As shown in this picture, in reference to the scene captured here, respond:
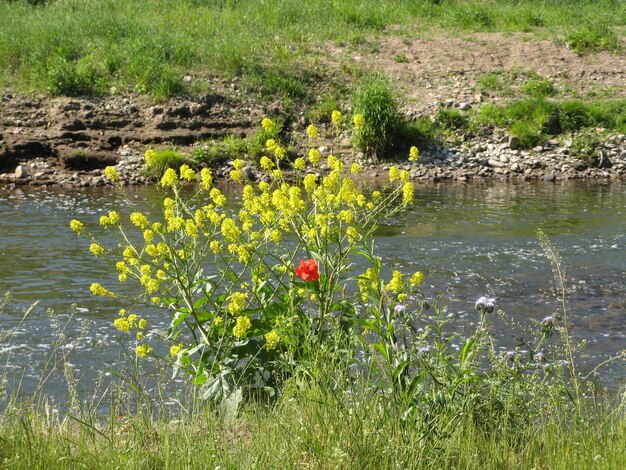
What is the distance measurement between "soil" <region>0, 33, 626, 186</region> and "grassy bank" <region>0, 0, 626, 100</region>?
495mm

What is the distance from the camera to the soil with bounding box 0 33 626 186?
54.4ft

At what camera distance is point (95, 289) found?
4.48m

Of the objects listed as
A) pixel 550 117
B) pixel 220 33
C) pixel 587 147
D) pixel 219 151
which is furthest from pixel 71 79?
pixel 587 147

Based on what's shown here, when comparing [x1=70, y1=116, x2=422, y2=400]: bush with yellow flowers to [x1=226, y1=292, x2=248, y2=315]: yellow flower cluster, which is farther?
[x1=70, y1=116, x2=422, y2=400]: bush with yellow flowers

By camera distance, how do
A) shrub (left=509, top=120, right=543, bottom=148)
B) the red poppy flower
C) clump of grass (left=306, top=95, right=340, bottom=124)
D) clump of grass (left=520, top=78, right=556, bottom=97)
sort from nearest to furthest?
the red poppy flower → shrub (left=509, top=120, right=543, bottom=148) → clump of grass (left=306, top=95, right=340, bottom=124) → clump of grass (left=520, top=78, right=556, bottom=97)

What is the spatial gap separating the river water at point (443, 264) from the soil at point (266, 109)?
143 centimetres

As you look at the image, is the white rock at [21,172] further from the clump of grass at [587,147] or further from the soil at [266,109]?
the clump of grass at [587,147]

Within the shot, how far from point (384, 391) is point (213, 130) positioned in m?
14.4

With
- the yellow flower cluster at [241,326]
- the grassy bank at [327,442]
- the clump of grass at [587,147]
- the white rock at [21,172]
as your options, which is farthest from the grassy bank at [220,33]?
the grassy bank at [327,442]

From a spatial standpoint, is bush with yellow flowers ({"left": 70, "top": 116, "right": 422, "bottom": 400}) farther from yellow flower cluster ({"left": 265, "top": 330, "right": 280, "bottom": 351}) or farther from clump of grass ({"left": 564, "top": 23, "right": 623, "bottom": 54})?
clump of grass ({"left": 564, "top": 23, "right": 623, "bottom": 54})

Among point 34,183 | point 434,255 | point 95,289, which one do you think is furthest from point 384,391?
point 34,183

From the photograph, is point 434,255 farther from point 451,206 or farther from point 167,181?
point 167,181

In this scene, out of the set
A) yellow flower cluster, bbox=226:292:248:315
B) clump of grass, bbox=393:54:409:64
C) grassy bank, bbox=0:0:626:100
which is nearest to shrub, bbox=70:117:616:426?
yellow flower cluster, bbox=226:292:248:315

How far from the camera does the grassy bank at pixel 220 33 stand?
756 inches
